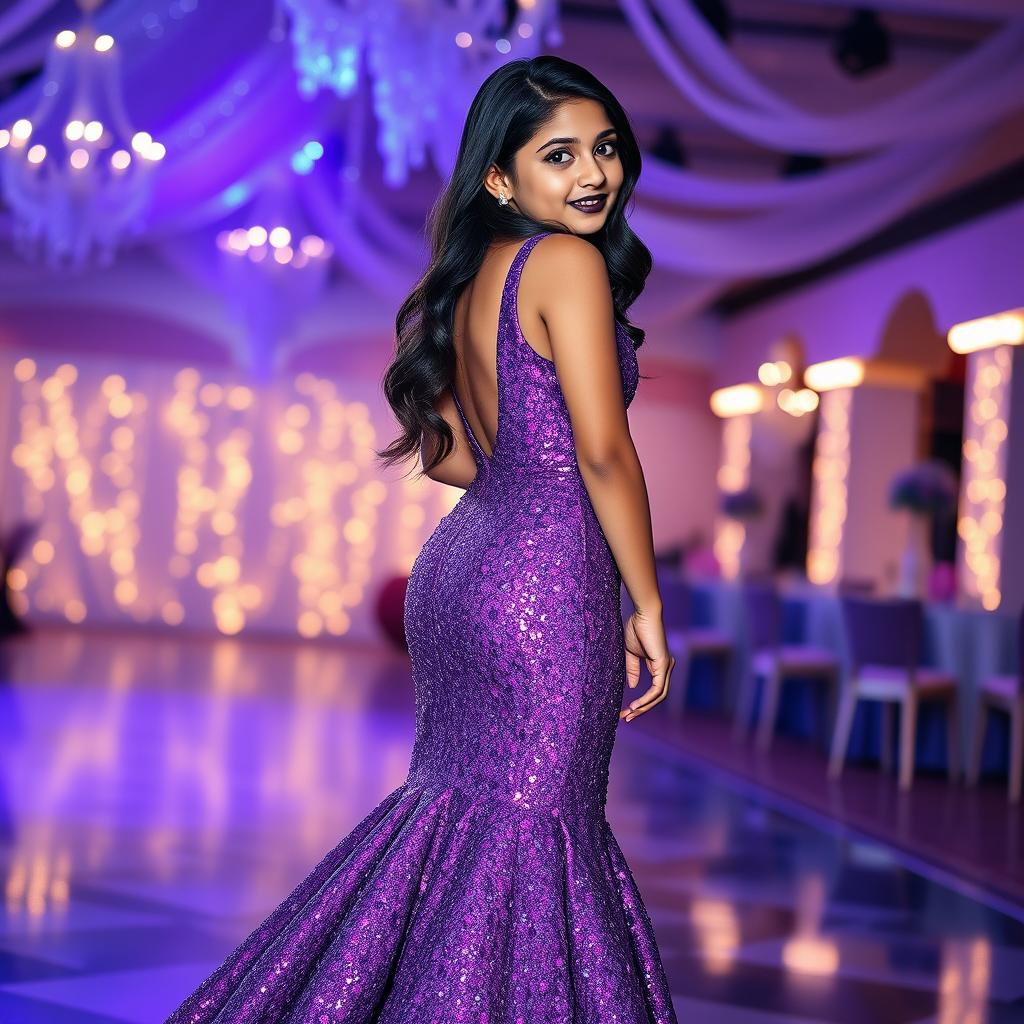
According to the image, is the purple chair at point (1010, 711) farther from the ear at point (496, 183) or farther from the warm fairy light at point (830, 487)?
the ear at point (496, 183)

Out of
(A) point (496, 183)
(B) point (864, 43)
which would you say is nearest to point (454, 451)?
(A) point (496, 183)

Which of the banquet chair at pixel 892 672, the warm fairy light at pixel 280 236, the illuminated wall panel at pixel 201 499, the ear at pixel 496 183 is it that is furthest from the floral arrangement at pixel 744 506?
the ear at pixel 496 183

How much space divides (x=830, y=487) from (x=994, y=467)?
258 cm

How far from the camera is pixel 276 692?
354 inches

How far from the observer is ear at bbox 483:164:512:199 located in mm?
2104

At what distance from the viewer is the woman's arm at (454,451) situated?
231cm

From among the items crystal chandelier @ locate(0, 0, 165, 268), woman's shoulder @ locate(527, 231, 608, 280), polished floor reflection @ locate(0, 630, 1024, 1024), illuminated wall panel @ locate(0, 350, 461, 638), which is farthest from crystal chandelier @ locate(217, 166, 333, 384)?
woman's shoulder @ locate(527, 231, 608, 280)

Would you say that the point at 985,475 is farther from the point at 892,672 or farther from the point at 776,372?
the point at 776,372

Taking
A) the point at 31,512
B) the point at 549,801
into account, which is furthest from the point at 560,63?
the point at 31,512

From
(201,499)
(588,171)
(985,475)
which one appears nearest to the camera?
(588,171)

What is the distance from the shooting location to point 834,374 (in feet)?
37.0

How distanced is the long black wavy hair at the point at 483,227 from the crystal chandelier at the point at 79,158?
4.78 metres

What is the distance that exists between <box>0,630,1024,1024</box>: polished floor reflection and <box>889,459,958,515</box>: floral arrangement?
1804 millimetres

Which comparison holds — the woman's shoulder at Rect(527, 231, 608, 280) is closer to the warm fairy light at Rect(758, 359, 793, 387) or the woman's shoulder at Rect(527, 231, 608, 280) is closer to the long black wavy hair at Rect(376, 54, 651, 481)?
the long black wavy hair at Rect(376, 54, 651, 481)
